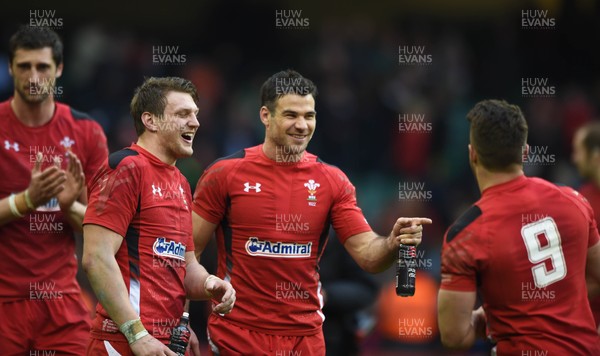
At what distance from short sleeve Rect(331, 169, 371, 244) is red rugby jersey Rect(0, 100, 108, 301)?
1.87m

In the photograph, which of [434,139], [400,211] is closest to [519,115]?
[400,211]

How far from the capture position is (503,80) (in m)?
15.0

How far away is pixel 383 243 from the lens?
6.50m

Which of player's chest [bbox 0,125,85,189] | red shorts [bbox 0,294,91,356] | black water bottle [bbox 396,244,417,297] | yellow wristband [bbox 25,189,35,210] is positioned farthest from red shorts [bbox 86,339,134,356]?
player's chest [bbox 0,125,85,189]

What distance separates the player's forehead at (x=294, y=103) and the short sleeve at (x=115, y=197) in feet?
5.14

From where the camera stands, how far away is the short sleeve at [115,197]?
18.2 ft

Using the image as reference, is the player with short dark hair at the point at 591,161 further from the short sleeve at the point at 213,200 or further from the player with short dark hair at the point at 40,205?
the player with short dark hair at the point at 40,205

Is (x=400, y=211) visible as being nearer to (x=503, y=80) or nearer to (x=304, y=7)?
(x=503, y=80)

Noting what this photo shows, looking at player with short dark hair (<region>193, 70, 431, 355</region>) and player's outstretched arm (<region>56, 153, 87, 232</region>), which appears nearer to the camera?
player with short dark hair (<region>193, 70, 431, 355</region>)

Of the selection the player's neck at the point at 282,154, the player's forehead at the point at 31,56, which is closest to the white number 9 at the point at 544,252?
the player's neck at the point at 282,154

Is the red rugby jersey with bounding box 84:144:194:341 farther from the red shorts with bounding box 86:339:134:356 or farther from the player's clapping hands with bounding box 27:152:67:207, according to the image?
the player's clapping hands with bounding box 27:152:67:207

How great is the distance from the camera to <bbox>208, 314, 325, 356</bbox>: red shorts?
6.54 meters

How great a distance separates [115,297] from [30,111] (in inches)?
90.6

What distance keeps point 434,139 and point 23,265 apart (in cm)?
817
